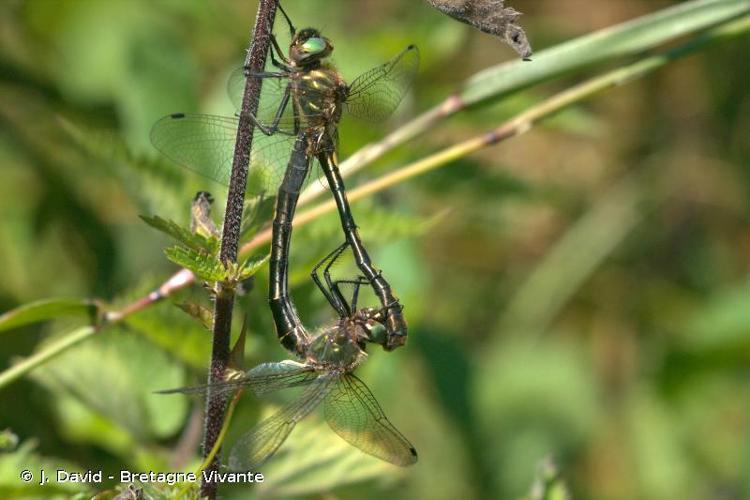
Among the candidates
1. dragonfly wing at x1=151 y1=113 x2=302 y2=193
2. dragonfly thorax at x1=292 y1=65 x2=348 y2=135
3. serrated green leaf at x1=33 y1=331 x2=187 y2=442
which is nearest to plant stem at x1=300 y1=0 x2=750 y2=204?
dragonfly thorax at x1=292 y1=65 x2=348 y2=135

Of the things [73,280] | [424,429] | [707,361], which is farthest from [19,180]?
[707,361]

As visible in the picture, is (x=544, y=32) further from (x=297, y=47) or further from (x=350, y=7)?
(x=297, y=47)

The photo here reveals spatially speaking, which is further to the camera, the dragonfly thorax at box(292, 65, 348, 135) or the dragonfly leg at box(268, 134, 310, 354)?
the dragonfly thorax at box(292, 65, 348, 135)

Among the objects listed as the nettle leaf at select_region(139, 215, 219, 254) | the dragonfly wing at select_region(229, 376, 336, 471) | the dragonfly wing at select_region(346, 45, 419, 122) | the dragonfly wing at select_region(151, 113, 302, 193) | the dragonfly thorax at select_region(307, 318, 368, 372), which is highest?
the dragonfly wing at select_region(346, 45, 419, 122)

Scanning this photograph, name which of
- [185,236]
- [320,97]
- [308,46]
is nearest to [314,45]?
[308,46]

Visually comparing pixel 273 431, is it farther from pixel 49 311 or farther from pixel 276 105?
pixel 276 105

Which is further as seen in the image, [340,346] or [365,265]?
[365,265]

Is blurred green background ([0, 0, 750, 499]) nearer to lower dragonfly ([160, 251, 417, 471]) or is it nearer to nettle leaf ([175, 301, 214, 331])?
lower dragonfly ([160, 251, 417, 471])
